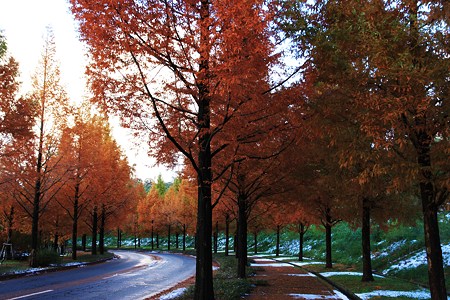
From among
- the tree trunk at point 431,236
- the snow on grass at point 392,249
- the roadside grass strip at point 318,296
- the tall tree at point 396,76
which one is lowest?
the snow on grass at point 392,249

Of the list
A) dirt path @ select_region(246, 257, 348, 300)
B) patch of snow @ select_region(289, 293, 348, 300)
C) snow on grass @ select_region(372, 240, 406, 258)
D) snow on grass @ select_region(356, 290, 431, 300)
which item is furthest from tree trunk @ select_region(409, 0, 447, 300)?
snow on grass @ select_region(372, 240, 406, 258)

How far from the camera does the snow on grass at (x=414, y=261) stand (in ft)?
56.7

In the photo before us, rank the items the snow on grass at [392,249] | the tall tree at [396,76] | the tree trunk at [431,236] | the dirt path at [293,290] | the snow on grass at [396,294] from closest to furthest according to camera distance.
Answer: the tall tree at [396,76]
the tree trunk at [431,236]
the snow on grass at [396,294]
the dirt path at [293,290]
the snow on grass at [392,249]

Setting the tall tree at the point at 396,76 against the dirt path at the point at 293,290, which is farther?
the dirt path at the point at 293,290

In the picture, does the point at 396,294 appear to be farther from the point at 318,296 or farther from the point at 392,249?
the point at 392,249

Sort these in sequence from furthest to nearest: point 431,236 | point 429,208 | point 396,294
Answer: point 396,294 → point 429,208 → point 431,236

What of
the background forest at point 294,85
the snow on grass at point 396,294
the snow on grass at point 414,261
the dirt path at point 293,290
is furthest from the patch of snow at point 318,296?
the snow on grass at point 414,261

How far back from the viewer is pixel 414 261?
1825 cm

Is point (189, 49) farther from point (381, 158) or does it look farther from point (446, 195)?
point (446, 195)

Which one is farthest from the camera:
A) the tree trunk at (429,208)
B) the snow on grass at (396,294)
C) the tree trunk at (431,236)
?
the snow on grass at (396,294)

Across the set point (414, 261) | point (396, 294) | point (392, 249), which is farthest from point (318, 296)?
point (392, 249)

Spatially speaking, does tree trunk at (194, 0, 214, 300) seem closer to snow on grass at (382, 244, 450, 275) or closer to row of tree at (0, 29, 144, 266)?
row of tree at (0, 29, 144, 266)

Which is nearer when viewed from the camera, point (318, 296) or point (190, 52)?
Answer: point (190, 52)

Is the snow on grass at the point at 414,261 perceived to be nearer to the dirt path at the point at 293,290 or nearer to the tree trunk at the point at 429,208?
the dirt path at the point at 293,290
